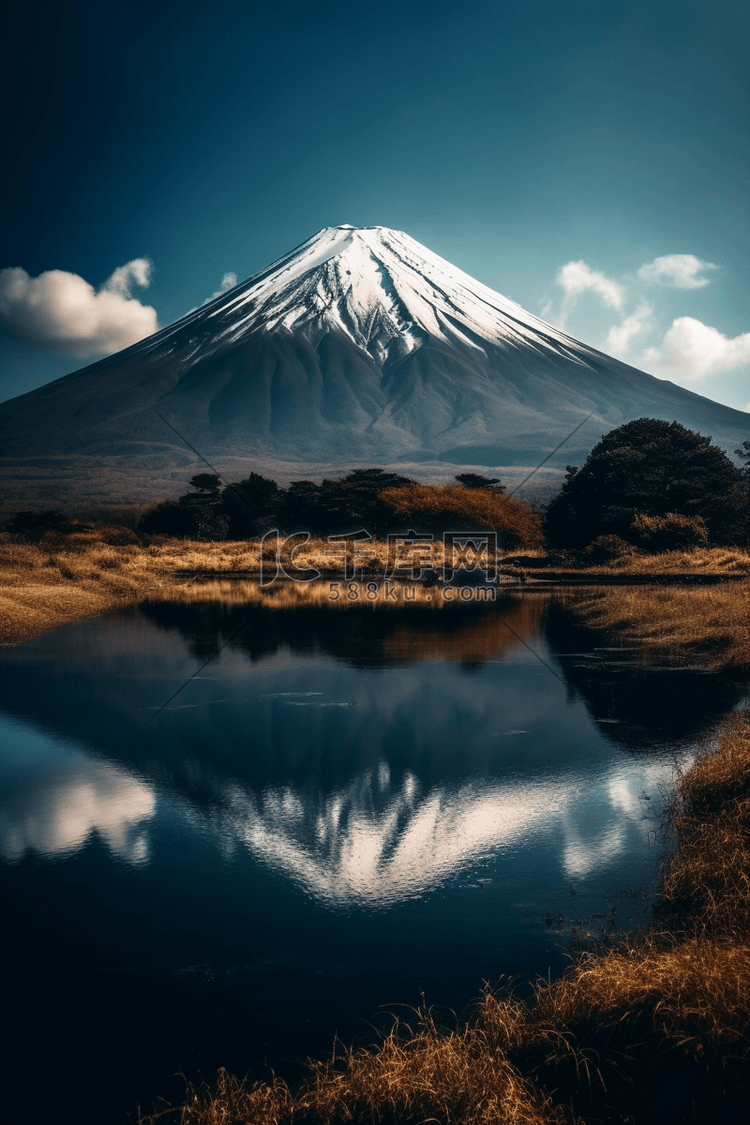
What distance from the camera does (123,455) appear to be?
468 ft

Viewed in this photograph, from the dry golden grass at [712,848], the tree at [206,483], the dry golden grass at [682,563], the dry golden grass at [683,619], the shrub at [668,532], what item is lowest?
the dry golden grass at [712,848]

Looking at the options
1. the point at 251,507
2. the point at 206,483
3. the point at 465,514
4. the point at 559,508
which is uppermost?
the point at 206,483

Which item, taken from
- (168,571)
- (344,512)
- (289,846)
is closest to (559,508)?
(344,512)

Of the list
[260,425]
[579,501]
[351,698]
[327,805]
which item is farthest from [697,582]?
[260,425]

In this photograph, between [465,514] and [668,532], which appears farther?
[465,514]

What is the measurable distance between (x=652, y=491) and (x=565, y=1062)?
35.9 meters

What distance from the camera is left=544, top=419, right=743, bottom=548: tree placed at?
3784 centimetres

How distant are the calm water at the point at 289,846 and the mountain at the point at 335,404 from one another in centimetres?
11160

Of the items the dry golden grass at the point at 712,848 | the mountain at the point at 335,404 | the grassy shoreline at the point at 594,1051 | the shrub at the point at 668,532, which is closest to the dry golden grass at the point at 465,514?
the shrub at the point at 668,532

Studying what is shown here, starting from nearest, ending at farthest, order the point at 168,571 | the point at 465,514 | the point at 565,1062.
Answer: the point at 565,1062 < the point at 168,571 < the point at 465,514

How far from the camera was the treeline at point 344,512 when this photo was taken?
4844 centimetres

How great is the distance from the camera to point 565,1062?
4391 millimetres

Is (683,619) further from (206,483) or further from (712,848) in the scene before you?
(206,483)

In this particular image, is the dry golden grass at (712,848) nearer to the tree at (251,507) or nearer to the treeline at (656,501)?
the treeline at (656,501)
